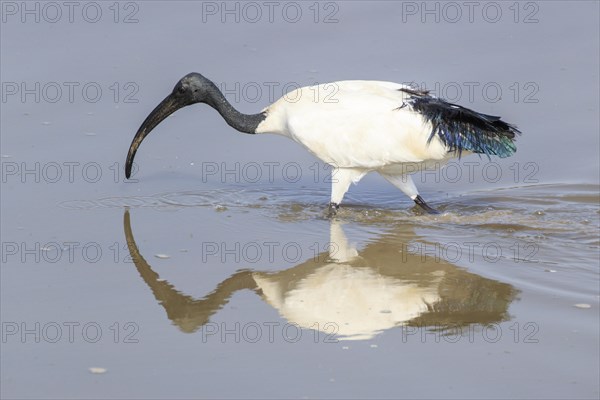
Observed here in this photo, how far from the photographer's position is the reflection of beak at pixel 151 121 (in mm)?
11000

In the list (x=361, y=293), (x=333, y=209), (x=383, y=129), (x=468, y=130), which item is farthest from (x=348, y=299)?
(x=468, y=130)

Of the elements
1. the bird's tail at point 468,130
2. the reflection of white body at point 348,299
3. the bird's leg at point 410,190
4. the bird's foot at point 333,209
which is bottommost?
the reflection of white body at point 348,299

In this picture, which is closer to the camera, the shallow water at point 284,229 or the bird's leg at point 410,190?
the shallow water at point 284,229

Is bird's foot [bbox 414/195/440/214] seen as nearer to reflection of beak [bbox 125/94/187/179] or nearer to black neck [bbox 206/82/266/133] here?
black neck [bbox 206/82/266/133]

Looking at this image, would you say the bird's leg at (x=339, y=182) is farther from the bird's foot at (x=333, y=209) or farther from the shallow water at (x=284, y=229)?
the shallow water at (x=284, y=229)

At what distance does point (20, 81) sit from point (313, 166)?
10.7ft

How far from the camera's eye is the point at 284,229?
1024 centimetres

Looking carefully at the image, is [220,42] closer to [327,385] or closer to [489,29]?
[489,29]

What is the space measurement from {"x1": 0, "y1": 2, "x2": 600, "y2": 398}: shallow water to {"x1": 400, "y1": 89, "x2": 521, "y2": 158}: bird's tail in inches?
24.4

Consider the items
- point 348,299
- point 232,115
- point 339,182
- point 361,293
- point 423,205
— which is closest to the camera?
point 348,299

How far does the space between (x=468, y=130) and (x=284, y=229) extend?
167 cm

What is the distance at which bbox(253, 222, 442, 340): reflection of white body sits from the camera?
810 centimetres

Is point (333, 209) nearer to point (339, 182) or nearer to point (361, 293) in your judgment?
point (339, 182)

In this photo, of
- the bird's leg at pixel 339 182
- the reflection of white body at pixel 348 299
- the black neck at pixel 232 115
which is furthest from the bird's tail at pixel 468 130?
the black neck at pixel 232 115
